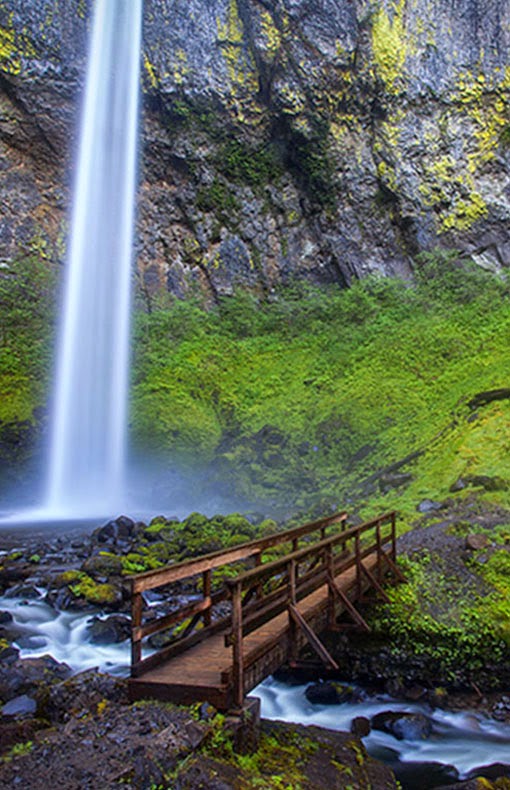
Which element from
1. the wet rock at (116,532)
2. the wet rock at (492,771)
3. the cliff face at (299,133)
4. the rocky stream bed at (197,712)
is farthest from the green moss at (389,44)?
the wet rock at (492,771)

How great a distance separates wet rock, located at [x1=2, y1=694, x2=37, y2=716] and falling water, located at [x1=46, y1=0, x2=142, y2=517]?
585 inches

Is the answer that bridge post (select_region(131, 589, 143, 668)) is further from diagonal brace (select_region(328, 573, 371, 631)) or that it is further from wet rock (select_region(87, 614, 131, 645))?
wet rock (select_region(87, 614, 131, 645))

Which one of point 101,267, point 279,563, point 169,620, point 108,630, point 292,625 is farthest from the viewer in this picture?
point 101,267

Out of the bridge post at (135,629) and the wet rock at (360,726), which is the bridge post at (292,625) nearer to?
the wet rock at (360,726)

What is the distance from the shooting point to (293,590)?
533cm

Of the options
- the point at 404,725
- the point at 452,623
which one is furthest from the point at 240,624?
the point at 452,623

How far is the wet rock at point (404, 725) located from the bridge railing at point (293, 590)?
94 cm

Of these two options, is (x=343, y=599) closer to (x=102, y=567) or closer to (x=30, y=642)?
(x=30, y=642)

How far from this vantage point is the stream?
5289 mm

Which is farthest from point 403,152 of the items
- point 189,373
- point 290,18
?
point 189,373

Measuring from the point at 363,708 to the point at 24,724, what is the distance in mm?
3644

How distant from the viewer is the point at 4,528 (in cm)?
1435

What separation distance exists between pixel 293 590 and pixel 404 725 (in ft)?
6.51

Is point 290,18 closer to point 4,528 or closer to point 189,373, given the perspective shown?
point 189,373
